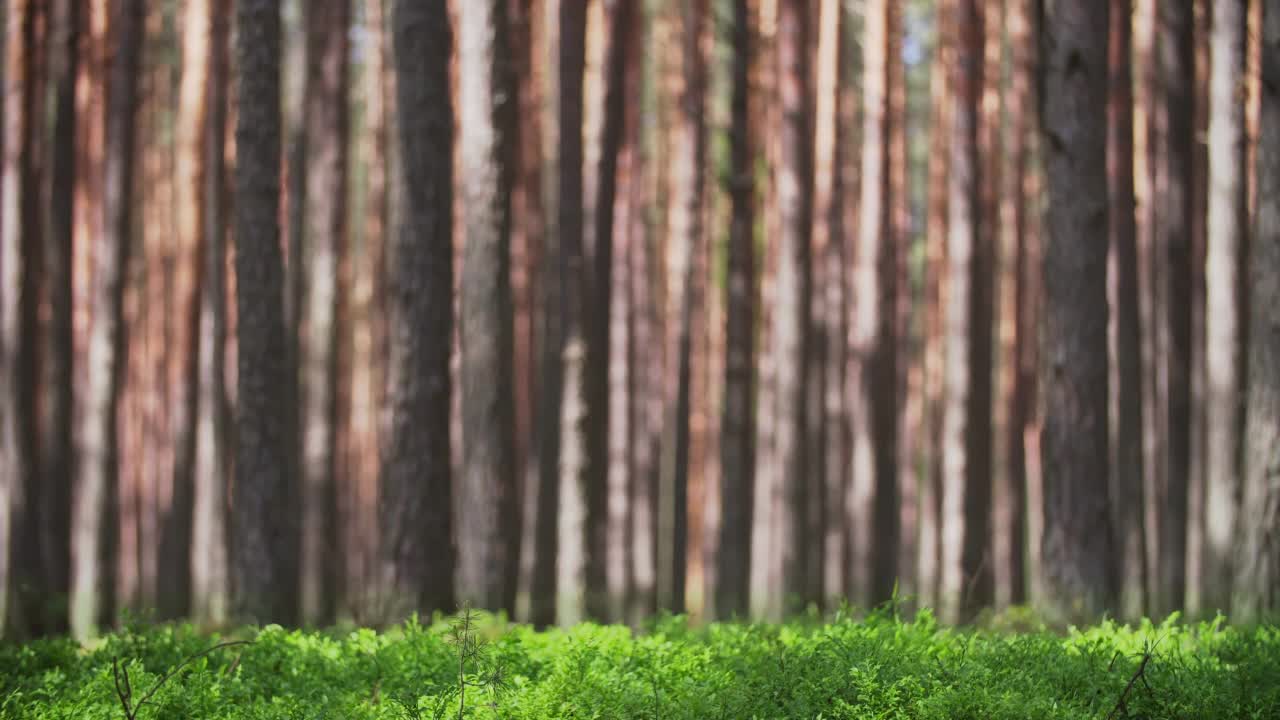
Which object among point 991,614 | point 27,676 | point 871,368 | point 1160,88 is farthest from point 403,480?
point 1160,88

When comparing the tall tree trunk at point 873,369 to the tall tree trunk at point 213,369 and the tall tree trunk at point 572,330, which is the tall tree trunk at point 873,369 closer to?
the tall tree trunk at point 572,330

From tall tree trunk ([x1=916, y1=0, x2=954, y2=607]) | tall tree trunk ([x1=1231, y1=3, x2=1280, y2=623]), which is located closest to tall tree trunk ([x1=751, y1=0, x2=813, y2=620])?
tall tree trunk ([x1=916, y1=0, x2=954, y2=607])

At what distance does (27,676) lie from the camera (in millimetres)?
5648

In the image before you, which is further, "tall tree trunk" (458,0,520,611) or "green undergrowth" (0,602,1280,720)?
"tall tree trunk" (458,0,520,611)

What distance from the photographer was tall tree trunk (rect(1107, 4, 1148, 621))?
13.1 meters

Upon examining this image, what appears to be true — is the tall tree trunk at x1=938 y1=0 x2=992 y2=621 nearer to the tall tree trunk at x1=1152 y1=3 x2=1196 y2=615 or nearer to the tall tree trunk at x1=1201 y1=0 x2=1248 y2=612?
the tall tree trunk at x1=1152 y1=3 x2=1196 y2=615

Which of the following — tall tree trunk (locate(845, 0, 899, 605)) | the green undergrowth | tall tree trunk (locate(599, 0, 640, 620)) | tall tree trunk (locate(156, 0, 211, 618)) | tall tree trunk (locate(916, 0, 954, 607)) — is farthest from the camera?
tall tree trunk (locate(916, 0, 954, 607))

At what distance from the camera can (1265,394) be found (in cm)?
866

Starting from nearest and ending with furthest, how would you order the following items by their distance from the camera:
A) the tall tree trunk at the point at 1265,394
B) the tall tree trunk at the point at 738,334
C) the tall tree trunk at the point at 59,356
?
the tall tree trunk at the point at 1265,394, the tall tree trunk at the point at 59,356, the tall tree trunk at the point at 738,334

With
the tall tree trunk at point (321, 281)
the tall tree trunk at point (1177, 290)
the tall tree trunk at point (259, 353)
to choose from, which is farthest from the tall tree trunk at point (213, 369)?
the tall tree trunk at point (1177, 290)

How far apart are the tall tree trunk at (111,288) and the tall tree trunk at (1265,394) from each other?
36.6ft

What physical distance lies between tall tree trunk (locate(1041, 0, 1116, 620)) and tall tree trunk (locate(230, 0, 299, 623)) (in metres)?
5.36

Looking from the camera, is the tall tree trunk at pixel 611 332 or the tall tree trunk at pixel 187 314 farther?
the tall tree trunk at pixel 187 314

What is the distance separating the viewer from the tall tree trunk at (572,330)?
1198 cm
